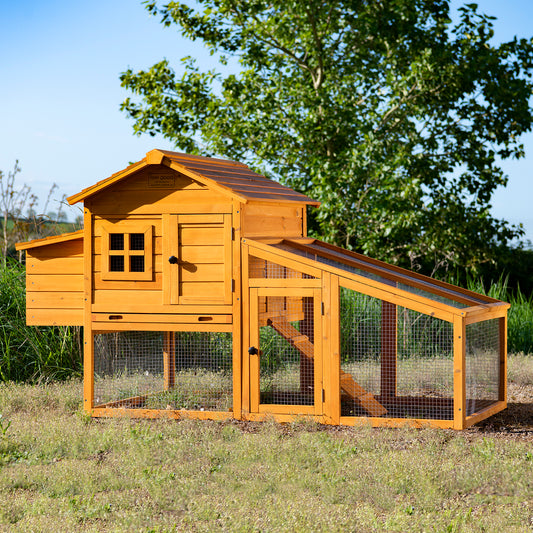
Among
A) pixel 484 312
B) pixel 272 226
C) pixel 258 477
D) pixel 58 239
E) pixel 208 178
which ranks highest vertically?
pixel 208 178

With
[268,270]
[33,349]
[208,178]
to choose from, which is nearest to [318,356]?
[268,270]

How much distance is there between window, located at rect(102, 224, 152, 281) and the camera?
691 centimetres

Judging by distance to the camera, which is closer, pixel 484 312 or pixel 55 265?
pixel 484 312

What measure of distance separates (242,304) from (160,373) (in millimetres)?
1953

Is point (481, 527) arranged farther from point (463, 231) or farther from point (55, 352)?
point (463, 231)

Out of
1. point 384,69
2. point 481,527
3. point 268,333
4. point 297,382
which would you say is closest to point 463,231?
point 384,69

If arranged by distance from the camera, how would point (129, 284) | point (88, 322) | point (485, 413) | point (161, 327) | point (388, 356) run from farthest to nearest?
point (388, 356) < point (88, 322) < point (129, 284) < point (161, 327) < point (485, 413)

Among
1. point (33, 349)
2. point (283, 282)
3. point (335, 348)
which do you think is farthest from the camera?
point (33, 349)

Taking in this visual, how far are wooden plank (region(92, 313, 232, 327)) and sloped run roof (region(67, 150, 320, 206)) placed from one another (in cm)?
113

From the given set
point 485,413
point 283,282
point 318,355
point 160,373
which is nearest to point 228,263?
point 283,282

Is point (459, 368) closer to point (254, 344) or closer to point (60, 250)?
point (254, 344)

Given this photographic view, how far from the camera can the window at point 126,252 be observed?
691 cm

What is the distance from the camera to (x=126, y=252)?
6.96m

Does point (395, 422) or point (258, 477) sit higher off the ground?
point (395, 422)
